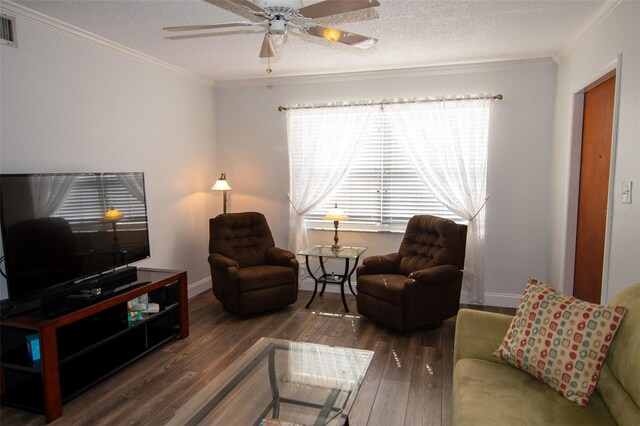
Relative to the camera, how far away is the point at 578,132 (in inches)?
138

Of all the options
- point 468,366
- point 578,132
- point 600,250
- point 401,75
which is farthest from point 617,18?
point 468,366

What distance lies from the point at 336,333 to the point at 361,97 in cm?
257

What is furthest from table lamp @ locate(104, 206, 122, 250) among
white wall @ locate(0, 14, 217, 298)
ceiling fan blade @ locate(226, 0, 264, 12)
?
ceiling fan blade @ locate(226, 0, 264, 12)

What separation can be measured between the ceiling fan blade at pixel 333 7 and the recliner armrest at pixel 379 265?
2.55 meters

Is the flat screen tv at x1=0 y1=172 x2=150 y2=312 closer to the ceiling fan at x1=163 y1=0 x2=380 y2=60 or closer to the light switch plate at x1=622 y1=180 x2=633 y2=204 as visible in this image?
the ceiling fan at x1=163 y1=0 x2=380 y2=60

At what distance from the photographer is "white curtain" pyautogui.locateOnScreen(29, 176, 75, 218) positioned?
100 inches

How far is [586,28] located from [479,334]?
253 cm

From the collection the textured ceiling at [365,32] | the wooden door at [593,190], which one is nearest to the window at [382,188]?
the textured ceiling at [365,32]

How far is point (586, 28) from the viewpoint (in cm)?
312

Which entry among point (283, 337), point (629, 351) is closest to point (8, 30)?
point (283, 337)

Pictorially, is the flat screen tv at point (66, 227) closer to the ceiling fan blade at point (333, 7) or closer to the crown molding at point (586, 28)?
the ceiling fan blade at point (333, 7)

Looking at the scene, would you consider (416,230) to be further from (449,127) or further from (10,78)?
(10,78)

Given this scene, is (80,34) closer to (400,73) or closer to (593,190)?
(400,73)

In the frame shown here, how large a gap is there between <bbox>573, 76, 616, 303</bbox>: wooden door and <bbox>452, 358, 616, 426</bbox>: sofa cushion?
156cm
